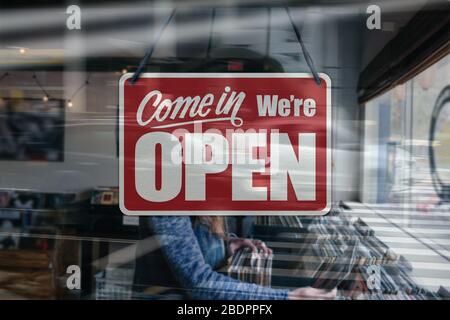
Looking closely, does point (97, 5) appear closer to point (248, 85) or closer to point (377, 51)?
point (248, 85)

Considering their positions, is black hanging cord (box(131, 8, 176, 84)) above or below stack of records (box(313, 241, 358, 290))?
above

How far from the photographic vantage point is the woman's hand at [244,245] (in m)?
1.92

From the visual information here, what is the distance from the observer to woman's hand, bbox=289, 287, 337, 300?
1.93 metres

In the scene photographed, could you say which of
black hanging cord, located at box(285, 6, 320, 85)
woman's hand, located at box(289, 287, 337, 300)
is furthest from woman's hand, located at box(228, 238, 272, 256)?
black hanging cord, located at box(285, 6, 320, 85)

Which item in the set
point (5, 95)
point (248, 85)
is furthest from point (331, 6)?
point (5, 95)

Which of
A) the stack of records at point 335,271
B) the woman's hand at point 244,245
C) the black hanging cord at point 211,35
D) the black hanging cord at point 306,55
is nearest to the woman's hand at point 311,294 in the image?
the stack of records at point 335,271

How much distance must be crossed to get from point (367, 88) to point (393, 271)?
661mm

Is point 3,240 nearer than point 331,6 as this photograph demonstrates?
No

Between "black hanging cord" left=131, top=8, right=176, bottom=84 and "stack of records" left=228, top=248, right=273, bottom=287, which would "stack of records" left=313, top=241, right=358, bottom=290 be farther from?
"black hanging cord" left=131, top=8, right=176, bottom=84

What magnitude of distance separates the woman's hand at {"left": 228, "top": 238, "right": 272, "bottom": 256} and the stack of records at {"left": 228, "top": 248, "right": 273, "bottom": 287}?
0.01 meters

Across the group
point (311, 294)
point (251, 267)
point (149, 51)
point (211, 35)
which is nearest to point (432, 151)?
point (311, 294)

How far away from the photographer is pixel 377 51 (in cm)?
191

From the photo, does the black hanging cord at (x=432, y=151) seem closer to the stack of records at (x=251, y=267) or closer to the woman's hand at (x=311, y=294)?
the woman's hand at (x=311, y=294)

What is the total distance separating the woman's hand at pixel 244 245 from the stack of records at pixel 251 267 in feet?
0.04
